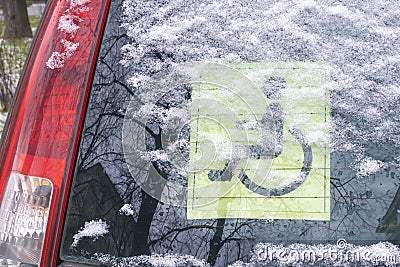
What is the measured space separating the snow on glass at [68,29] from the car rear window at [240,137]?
85mm

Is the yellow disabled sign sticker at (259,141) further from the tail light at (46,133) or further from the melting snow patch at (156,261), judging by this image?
the tail light at (46,133)

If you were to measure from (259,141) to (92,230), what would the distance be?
448 mm

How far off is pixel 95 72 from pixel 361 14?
2.26 feet

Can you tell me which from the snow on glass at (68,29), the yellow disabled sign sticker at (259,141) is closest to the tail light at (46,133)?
the snow on glass at (68,29)

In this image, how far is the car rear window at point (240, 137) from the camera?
1270mm

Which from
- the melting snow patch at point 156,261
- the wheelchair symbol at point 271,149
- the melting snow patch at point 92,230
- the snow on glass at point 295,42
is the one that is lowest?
the melting snow patch at point 156,261

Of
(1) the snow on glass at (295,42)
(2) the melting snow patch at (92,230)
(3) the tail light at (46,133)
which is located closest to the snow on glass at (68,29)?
(3) the tail light at (46,133)

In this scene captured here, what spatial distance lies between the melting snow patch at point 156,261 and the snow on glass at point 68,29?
1.70 feet

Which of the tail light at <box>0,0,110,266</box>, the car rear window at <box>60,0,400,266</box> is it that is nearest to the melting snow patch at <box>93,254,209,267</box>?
the car rear window at <box>60,0,400,266</box>

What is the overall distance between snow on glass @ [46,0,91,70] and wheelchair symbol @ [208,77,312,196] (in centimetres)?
48

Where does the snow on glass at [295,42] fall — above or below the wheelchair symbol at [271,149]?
above

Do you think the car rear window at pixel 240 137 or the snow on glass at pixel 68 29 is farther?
the snow on glass at pixel 68 29

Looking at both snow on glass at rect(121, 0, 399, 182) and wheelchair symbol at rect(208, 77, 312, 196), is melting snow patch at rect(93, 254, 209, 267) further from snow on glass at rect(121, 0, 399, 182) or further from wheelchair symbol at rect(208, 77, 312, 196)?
snow on glass at rect(121, 0, 399, 182)

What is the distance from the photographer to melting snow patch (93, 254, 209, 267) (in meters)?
1.26
